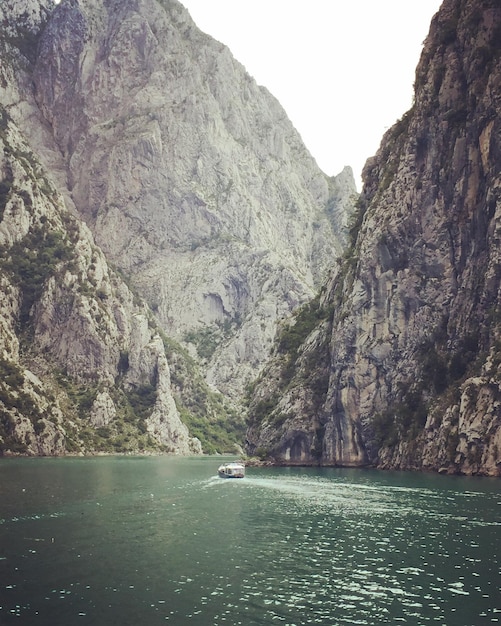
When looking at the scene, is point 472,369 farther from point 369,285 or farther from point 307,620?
point 307,620

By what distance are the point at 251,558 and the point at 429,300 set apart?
291ft

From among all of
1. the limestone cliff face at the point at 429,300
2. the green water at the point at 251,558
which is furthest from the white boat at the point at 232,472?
the green water at the point at 251,558

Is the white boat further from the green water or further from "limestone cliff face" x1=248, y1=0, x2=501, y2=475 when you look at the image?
→ the green water

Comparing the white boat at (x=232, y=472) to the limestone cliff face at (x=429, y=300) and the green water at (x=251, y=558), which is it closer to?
the limestone cliff face at (x=429, y=300)

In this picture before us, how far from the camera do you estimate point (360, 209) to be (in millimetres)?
169000

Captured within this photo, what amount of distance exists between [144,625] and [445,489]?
5986 cm

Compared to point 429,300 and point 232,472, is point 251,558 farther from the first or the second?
point 429,300

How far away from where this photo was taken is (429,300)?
123 metres

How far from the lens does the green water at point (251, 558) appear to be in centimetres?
3102

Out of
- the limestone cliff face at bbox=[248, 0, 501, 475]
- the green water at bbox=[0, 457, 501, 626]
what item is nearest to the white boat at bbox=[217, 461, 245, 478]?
the limestone cliff face at bbox=[248, 0, 501, 475]

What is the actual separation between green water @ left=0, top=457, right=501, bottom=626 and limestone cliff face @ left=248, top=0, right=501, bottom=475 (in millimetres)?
31643

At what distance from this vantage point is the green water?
1221 inches

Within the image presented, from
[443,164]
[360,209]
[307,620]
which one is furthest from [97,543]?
[360,209]

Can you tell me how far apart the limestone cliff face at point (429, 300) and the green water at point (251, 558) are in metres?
31.6
